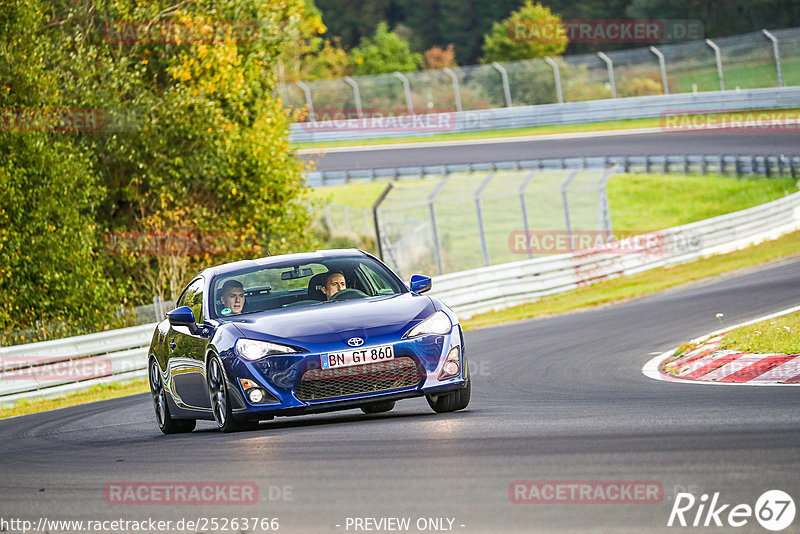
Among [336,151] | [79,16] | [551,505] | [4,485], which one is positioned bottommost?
[336,151]

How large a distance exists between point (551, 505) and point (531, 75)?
45.6 meters

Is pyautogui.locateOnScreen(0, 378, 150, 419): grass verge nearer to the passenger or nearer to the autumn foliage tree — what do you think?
the autumn foliage tree

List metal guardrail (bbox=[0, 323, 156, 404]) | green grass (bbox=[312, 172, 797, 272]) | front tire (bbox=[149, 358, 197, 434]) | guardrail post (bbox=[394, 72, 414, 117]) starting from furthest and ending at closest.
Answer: guardrail post (bbox=[394, 72, 414, 117])
green grass (bbox=[312, 172, 797, 272])
metal guardrail (bbox=[0, 323, 156, 404])
front tire (bbox=[149, 358, 197, 434])

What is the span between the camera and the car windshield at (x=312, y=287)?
979cm

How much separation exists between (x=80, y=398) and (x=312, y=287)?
363 inches

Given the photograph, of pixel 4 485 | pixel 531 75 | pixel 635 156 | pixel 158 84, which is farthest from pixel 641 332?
pixel 531 75

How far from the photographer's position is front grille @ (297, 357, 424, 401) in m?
8.55

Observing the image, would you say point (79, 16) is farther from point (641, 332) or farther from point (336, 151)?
point (336, 151)

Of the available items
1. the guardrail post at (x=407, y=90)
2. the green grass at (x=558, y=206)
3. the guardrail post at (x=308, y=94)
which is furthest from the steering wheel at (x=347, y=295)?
the guardrail post at (x=308, y=94)

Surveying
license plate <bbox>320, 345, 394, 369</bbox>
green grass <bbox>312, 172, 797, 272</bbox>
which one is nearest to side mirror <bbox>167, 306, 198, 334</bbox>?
license plate <bbox>320, 345, 394, 369</bbox>

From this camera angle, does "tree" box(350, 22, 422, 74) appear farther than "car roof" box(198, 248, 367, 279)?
Yes

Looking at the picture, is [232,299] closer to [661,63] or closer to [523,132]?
[661,63]

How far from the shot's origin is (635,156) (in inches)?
1608

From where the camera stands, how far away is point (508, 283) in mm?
24922
